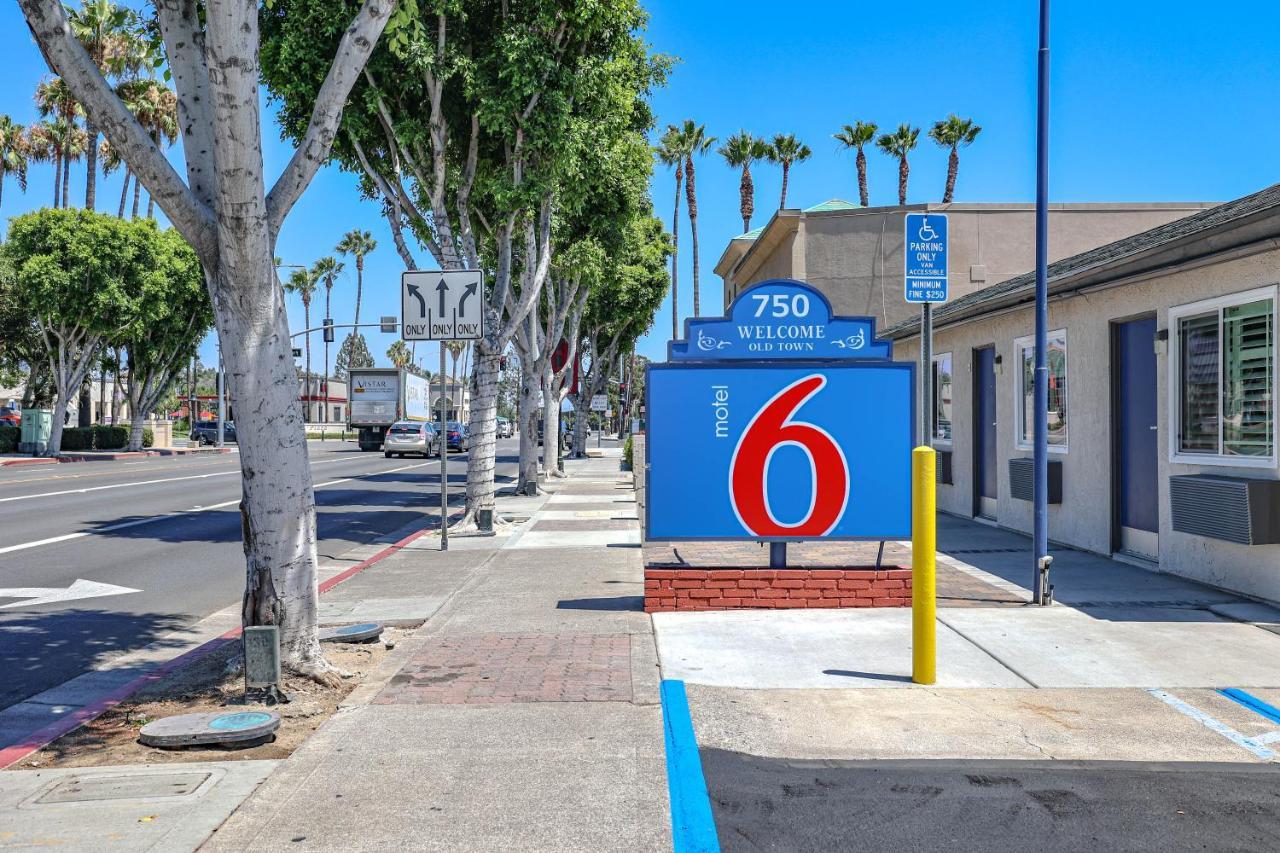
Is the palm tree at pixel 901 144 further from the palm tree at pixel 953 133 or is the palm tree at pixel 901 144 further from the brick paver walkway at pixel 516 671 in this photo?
the brick paver walkway at pixel 516 671

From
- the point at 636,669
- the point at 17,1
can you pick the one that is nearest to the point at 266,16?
the point at 17,1

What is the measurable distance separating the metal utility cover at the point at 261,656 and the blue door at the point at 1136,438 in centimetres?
847

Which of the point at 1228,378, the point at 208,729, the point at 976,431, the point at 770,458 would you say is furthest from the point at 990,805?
the point at 976,431

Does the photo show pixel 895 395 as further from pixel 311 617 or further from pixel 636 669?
pixel 311 617

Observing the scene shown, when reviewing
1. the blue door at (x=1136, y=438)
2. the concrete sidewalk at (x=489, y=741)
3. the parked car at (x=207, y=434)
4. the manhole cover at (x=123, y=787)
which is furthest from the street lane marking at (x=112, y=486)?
the parked car at (x=207, y=434)

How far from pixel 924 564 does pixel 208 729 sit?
4.10 m

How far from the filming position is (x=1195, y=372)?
9836 mm

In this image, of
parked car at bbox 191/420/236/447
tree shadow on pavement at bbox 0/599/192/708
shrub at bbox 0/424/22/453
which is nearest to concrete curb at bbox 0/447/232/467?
shrub at bbox 0/424/22/453

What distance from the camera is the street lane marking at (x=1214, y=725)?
16.8 ft

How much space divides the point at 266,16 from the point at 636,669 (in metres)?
12.1

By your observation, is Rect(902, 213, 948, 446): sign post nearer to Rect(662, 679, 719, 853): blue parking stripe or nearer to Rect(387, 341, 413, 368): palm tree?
Rect(662, 679, 719, 853): blue parking stripe

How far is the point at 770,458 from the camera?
29.2 feet

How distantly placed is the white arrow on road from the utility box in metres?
35.2

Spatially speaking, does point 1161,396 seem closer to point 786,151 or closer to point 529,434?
point 529,434
